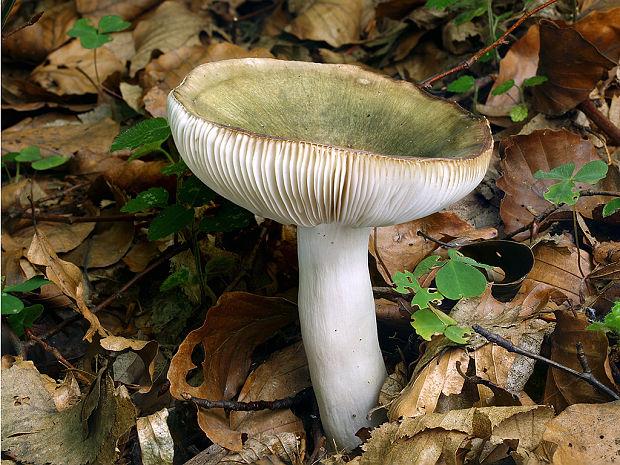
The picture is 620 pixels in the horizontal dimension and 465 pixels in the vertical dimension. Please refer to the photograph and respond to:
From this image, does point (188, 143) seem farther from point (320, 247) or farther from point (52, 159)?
point (52, 159)

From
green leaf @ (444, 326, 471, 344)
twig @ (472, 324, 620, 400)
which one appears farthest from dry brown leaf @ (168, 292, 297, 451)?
twig @ (472, 324, 620, 400)

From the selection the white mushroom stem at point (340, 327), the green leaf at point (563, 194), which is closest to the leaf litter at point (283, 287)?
the white mushroom stem at point (340, 327)

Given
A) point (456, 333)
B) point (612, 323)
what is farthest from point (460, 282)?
point (612, 323)

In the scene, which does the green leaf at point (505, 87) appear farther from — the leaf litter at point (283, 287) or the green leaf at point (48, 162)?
the green leaf at point (48, 162)

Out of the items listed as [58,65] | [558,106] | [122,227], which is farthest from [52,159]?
[558,106]

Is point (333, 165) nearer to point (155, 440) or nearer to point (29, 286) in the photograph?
point (155, 440)
